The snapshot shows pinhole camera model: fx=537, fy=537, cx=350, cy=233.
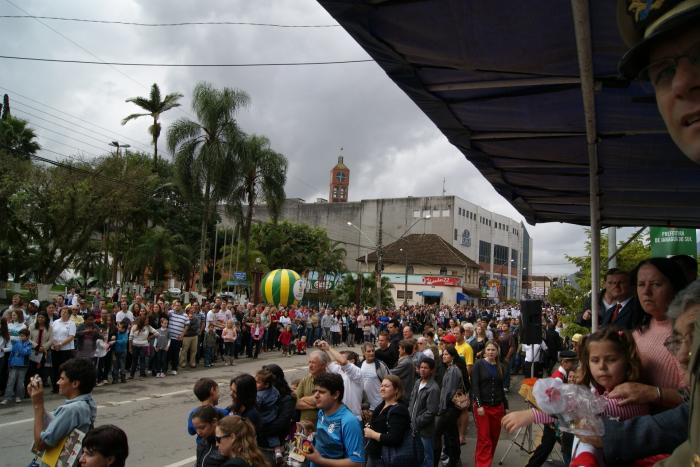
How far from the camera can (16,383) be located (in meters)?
11.2

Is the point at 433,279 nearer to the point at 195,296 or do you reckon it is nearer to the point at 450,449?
the point at 195,296

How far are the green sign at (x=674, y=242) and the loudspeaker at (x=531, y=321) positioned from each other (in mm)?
3050

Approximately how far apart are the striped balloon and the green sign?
21335 mm

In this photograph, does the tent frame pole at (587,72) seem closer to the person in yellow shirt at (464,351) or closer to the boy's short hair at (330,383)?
the boy's short hair at (330,383)

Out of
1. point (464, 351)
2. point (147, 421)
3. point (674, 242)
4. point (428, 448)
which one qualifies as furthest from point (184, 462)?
point (674, 242)

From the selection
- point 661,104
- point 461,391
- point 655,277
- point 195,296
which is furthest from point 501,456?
point 195,296

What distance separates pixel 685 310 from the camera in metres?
1.95

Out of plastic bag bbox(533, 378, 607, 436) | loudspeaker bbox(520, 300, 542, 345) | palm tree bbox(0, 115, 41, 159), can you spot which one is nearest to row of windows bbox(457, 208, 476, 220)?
palm tree bbox(0, 115, 41, 159)

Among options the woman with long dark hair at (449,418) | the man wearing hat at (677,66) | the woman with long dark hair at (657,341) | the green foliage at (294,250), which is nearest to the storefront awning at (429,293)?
the green foliage at (294,250)

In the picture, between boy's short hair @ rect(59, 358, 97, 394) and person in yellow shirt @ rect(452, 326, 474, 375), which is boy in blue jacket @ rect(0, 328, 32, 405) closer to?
boy's short hair @ rect(59, 358, 97, 394)

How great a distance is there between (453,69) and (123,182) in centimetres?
2791

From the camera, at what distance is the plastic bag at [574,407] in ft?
6.99

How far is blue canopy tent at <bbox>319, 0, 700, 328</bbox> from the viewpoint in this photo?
8.27 feet

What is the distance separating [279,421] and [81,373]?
6.03 ft
